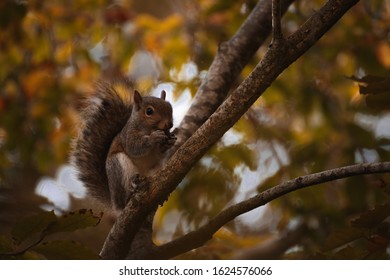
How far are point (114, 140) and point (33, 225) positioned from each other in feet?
4.16

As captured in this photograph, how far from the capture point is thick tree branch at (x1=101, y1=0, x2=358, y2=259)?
1401mm

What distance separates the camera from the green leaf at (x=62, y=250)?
1.27 meters

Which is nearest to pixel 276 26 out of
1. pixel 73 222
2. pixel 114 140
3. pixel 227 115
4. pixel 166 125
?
pixel 227 115

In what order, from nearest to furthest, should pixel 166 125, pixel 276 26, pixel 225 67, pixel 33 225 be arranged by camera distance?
pixel 33 225 < pixel 276 26 < pixel 225 67 < pixel 166 125

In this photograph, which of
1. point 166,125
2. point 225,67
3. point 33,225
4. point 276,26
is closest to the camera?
point 33,225

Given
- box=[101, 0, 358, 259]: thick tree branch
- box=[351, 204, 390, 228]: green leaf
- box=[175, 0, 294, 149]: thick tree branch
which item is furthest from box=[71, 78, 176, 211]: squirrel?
box=[351, 204, 390, 228]: green leaf

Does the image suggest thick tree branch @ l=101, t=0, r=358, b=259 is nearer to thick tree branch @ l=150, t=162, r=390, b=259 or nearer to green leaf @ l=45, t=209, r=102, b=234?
thick tree branch @ l=150, t=162, r=390, b=259

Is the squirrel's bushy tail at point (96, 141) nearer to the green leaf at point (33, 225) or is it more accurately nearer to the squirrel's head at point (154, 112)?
the squirrel's head at point (154, 112)

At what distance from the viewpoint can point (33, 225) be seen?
126cm

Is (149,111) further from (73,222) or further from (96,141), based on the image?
(73,222)

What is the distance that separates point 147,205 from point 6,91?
289 cm

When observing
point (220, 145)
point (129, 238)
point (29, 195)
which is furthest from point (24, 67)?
point (129, 238)

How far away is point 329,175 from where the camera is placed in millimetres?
1345

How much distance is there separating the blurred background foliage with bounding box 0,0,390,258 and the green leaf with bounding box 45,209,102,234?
0.61 m
